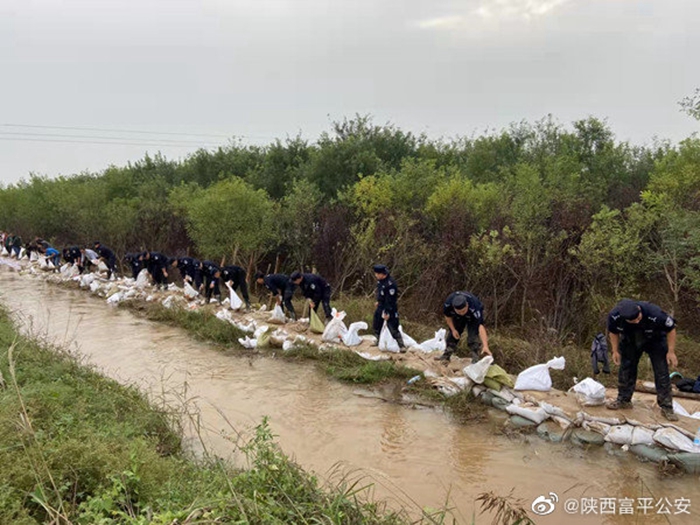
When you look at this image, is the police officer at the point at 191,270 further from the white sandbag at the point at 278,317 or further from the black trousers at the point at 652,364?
the black trousers at the point at 652,364

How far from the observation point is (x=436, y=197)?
1238cm

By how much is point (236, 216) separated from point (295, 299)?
11.4 ft

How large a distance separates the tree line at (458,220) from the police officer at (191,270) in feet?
6.50

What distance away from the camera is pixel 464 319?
6750mm

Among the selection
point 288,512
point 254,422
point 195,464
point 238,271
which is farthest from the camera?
point 238,271

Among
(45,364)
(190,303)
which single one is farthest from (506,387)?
(190,303)

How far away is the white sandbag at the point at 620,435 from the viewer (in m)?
4.82

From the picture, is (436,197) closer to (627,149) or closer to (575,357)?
(575,357)

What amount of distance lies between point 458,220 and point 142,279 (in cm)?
863

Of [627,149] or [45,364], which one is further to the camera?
[627,149]

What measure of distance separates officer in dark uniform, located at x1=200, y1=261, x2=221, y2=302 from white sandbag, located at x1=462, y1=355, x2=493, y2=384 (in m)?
6.61

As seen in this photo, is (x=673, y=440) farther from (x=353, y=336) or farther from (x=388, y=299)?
(x=353, y=336)

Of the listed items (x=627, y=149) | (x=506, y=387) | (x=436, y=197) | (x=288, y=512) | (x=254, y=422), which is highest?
(x=627, y=149)

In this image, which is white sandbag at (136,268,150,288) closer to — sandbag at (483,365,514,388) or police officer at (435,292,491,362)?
police officer at (435,292,491,362)
